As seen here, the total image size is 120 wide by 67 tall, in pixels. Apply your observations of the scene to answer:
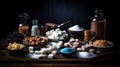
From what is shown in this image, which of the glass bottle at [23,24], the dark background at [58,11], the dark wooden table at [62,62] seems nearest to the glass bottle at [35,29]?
the glass bottle at [23,24]

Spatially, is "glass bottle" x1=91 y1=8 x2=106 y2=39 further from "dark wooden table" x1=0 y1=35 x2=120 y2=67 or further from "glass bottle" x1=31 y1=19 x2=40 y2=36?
"glass bottle" x1=31 y1=19 x2=40 y2=36

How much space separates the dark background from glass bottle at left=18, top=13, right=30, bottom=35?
179 mm

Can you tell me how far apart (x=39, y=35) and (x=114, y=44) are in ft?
2.69

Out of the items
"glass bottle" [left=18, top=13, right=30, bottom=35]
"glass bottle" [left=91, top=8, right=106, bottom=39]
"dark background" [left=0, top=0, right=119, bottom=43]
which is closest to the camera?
"glass bottle" [left=91, top=8, right=106, bottom=39]

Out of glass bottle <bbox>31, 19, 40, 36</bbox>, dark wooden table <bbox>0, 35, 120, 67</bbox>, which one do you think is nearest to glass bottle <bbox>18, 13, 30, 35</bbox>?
glass bottle <bbox>31, 19, 40, 36</bbox>

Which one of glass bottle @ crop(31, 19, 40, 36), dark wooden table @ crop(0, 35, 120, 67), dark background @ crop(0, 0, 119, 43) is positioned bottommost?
dark wooden table @ crop(0, 35, 120, 67)

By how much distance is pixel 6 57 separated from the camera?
2.53 m

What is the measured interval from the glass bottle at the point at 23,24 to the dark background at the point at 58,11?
0.18 metres

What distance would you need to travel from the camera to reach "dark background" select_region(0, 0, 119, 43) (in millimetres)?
3162

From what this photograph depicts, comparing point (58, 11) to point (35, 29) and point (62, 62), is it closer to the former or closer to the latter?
point (35, 29)

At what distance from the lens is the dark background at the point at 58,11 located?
3162 millimetres

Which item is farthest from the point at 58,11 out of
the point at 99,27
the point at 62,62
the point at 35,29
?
the point at 62,62
